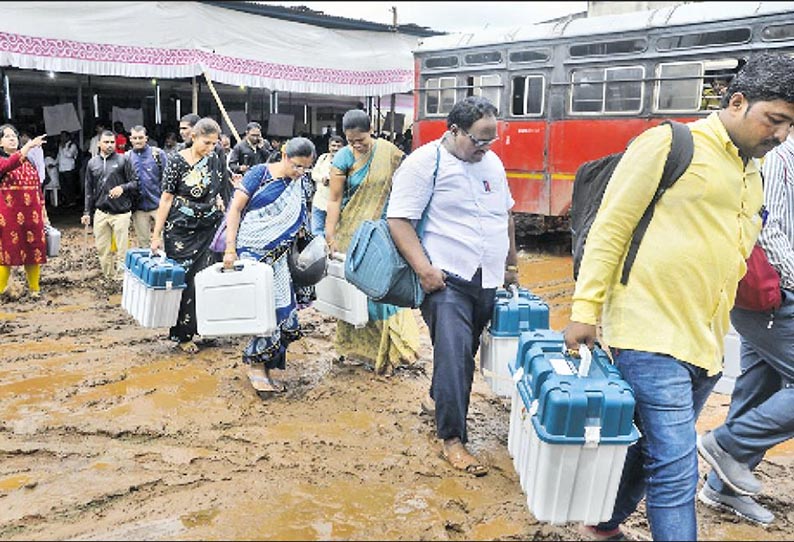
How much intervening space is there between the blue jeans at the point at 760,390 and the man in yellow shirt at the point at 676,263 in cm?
76

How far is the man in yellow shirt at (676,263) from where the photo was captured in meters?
2.31

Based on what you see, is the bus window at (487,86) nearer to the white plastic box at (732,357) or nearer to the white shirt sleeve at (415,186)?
the white plastic box at (732,357)

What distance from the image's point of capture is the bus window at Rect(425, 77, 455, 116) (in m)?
11.0

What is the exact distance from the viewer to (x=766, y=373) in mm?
3215

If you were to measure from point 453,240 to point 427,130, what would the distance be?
825 cm

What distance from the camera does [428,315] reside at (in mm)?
3576

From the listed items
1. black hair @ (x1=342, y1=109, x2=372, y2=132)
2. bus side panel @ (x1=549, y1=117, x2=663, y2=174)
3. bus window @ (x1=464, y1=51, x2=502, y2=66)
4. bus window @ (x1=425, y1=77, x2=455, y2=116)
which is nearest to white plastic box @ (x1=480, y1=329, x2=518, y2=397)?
black hair @ (x1=342, y1=109, x2=372, y2=132)

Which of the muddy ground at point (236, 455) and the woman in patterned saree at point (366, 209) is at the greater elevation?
the woman in patterned saree at point (366, 209)

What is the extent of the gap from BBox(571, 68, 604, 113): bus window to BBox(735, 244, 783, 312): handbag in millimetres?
6910

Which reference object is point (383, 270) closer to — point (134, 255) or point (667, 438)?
point (667, 438)

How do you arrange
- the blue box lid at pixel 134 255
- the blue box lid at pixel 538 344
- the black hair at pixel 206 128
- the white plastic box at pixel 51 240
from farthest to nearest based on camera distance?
the white plastic box at pixel 51 240 → the blue box lid at pixel 134 255 → the black hair at pixel 206 128 → the blue box lid at pixel 538 344

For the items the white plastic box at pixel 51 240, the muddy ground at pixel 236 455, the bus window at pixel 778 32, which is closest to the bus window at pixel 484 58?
the bus window at pixel 778 32

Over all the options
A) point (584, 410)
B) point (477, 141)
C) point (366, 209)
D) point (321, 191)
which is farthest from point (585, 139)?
point (584, 410)

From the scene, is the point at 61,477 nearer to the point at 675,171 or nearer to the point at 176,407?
the point at 176,407
